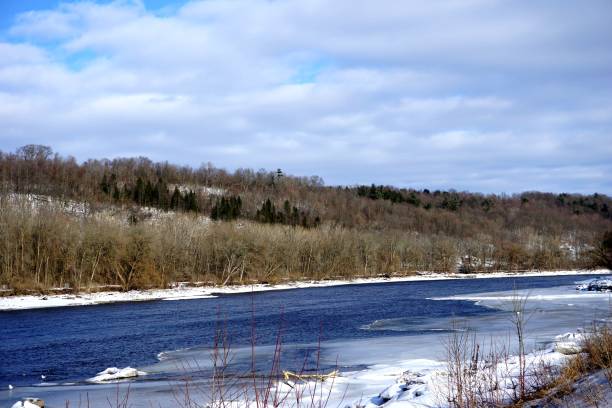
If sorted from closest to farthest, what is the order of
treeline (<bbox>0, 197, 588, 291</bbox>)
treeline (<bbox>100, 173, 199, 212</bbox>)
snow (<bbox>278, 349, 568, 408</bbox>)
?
snow (<bbox>278, 349, 568, 408</bbox>) → treeline (<bbox>0, 197, 588, 291</bbox>) → treeline (<bbox>100, 173, 199, 212</bbox>)

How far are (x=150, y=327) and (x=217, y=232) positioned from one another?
145ft

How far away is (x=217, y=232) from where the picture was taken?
79000mm

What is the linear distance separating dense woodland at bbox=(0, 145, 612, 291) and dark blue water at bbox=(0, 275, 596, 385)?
42.4 ft

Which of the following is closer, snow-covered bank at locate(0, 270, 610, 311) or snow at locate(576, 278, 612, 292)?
snow-covered bank at locate(0, 270, 610, 311)

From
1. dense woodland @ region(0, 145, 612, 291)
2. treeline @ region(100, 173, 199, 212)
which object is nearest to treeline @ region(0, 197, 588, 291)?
dense woodland @ region(0, 145, 612, 291)

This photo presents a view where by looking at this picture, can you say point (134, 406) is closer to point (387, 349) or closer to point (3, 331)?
point (387, 349)

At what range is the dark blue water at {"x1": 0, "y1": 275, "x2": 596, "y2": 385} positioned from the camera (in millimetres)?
24062

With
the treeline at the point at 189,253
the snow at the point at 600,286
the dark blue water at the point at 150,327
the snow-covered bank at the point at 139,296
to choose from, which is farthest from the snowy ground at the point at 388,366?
the snow at the point at 600,286

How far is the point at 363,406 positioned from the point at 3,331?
95.6ft

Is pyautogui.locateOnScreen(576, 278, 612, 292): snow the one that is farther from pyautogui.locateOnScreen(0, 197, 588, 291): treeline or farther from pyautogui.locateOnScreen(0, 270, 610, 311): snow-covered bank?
pyautogui.locateOnScreen(0, 197, 588, 291): treeline

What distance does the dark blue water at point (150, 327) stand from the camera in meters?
24.1

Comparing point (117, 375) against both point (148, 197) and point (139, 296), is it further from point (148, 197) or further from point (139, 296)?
point (148, 197)

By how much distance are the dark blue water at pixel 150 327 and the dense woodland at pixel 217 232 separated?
1292 centimetres

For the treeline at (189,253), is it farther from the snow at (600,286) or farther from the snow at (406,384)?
the snow at (600,286)
